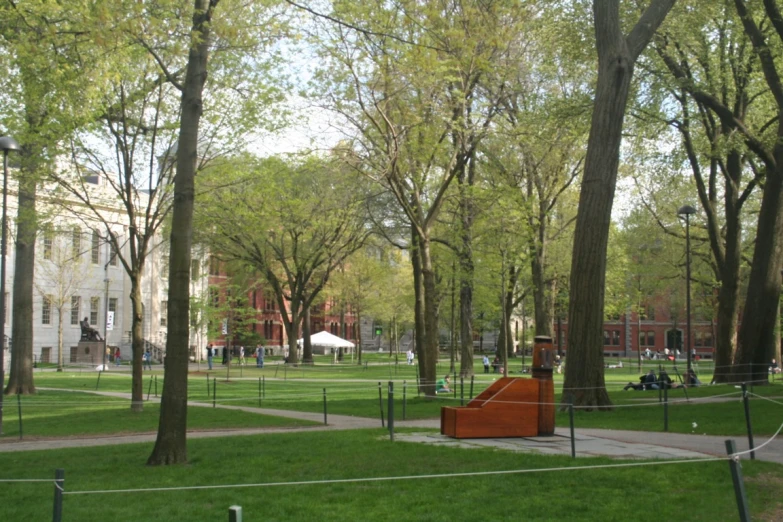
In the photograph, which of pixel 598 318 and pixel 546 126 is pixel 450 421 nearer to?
pixel 598 318

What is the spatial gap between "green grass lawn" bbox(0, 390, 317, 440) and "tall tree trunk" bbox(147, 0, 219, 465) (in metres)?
6.71

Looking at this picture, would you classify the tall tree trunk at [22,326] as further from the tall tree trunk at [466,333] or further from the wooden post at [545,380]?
the wooden post at [545,380]

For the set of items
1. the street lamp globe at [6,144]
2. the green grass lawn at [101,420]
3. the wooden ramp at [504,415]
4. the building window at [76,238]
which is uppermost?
the street lamp globe at [6,144]

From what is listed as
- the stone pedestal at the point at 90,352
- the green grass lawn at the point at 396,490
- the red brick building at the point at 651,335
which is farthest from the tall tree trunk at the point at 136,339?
the red brick building at the point at 651,335

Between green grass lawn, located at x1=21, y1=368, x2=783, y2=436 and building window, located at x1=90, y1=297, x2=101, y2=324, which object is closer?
green grass lawn, located at x1=21, y1=368, x2=783, y2=436

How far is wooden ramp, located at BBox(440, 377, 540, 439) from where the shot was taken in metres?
13.4

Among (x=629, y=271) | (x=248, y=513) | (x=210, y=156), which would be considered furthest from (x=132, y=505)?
(x=629, y=271)

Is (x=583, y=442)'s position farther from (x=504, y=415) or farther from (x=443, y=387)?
(x=443, y=387)

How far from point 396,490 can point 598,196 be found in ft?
36.2

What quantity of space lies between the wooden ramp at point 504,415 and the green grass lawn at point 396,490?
1.28 m

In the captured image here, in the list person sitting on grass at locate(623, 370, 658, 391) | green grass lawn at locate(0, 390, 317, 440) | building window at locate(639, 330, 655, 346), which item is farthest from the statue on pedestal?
building window at locate(639, 330, 655, 346)

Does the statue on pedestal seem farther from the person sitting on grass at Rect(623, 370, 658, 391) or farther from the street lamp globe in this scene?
the street lamp globe

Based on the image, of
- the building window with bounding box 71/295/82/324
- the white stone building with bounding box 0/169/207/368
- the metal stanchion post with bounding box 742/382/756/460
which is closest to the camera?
the metal stanchion post with bounding box 742/382/756/460

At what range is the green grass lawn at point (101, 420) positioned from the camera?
18219 mm
